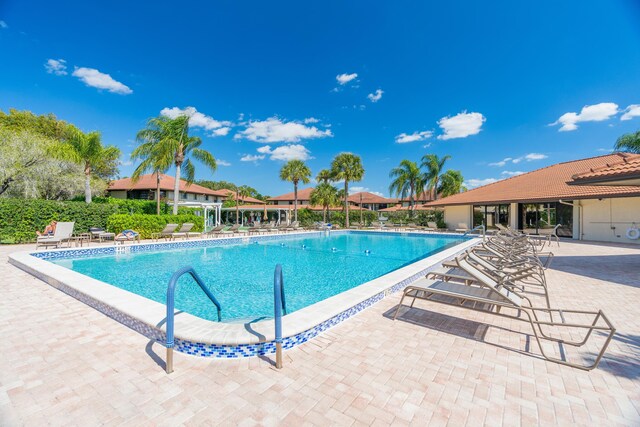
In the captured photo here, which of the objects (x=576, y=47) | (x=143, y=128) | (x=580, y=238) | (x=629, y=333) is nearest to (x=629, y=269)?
(x=629, y=333)

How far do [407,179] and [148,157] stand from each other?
26.6 metres

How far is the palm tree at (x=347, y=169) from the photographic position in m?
28.9

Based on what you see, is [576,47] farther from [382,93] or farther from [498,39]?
[382,93]

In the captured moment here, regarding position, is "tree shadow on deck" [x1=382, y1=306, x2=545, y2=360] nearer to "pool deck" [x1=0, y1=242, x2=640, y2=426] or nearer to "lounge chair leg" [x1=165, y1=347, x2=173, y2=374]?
"pool deck" [x1=0, y1=242, x2=640, y2=426]

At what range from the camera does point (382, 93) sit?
24766mm

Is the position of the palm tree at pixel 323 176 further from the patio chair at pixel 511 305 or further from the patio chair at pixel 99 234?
the patio chair at pixel 511 305

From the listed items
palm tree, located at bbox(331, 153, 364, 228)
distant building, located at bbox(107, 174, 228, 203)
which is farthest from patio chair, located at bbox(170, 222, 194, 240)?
palm tree, located at bbox(331, 153, 364, 228)

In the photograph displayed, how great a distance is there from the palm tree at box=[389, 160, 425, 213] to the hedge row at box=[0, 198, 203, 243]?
27.8m

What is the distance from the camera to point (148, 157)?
19.7 m

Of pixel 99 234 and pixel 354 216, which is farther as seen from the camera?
pixel 354 216

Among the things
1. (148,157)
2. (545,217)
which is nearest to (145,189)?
(148,157)

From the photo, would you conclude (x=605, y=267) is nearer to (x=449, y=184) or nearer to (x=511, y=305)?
(x=511, y=305)

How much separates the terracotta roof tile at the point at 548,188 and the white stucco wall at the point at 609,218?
0.92 metres

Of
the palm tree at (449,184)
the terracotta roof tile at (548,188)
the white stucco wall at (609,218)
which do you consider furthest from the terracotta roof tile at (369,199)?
the white stucco wall at (609,218)
